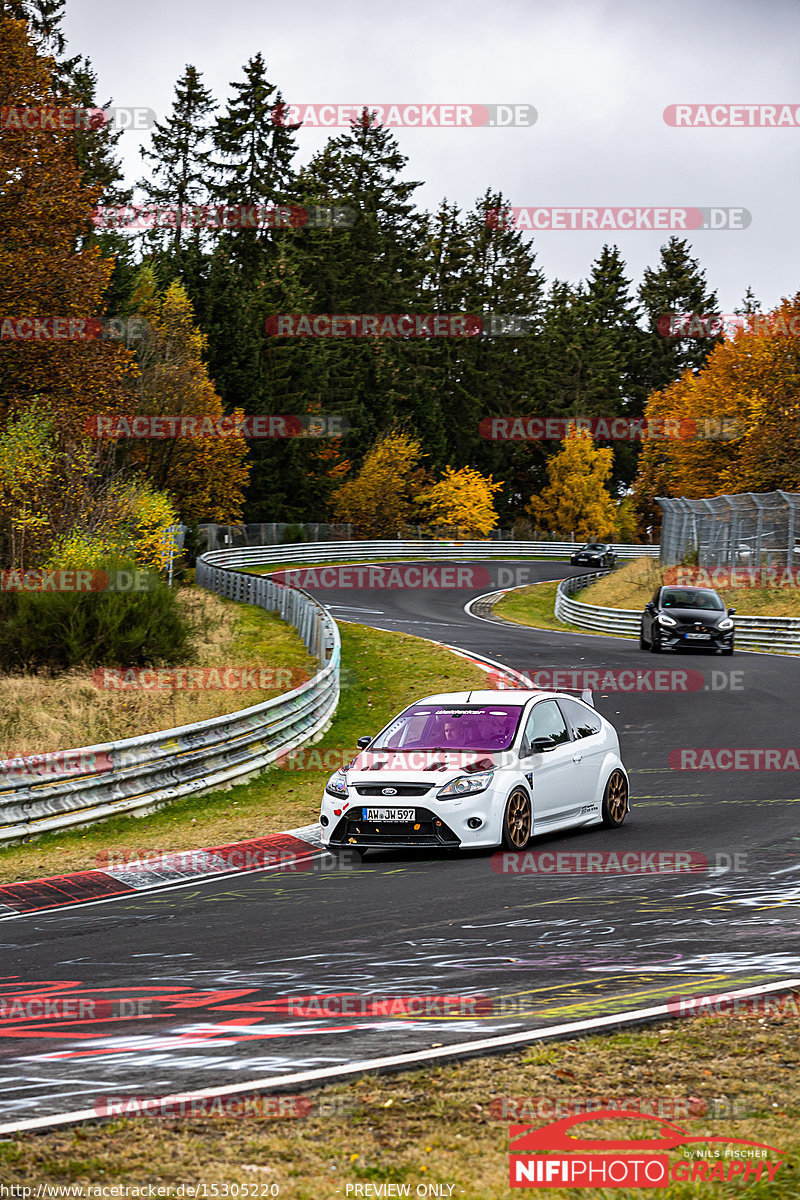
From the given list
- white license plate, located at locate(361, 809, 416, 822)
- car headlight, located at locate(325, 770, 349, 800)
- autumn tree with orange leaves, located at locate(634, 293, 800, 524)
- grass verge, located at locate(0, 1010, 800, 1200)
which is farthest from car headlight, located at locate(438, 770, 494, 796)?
autumn tree with orange leaves, located at locate(634, 293, 800, 524)

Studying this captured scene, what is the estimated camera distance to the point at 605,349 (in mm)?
110438

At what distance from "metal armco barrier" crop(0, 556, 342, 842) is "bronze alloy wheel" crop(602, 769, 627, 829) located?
5.47 m

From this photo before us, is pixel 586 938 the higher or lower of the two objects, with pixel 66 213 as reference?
lower

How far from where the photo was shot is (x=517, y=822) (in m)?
12.4

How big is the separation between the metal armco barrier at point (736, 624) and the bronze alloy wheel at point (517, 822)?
77.1 feet

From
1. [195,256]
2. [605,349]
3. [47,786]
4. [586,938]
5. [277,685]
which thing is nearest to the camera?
[586,938]

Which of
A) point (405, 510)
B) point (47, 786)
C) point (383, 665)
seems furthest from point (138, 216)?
point (47, 786)

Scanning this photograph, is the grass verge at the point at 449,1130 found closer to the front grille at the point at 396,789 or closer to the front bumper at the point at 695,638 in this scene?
the front grille at the point at 396,789

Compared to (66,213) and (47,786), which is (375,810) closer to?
(47,786)

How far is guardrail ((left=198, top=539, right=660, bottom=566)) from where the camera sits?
Result: 65012mm

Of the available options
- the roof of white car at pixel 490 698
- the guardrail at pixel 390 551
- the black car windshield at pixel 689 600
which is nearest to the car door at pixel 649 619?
the black car windshield at pixel 689 600

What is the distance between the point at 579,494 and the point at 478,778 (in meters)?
86.0

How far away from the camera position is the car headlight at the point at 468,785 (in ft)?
39.3

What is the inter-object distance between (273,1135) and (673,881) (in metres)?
6.19
